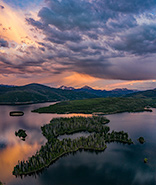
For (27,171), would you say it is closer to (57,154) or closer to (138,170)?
(57,154)

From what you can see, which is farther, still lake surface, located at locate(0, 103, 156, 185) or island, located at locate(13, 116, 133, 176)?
island, located at locate(13, 116, 133, 176)

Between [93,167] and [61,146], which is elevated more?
[61,146]

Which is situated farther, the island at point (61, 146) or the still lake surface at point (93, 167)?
the island at point (61, 146)

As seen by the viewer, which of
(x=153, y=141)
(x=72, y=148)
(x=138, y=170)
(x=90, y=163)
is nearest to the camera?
(x=138, y=170)

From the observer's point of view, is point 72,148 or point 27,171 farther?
point 72,148

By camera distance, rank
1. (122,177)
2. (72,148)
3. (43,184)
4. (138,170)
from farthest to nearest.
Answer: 1. (72,148)
2. (138,170)
3. (122,177)
4. (43,184)

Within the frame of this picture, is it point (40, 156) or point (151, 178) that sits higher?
point (40, 156)

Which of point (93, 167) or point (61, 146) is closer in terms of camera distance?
point (93, 167)

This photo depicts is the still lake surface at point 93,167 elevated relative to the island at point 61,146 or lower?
lower

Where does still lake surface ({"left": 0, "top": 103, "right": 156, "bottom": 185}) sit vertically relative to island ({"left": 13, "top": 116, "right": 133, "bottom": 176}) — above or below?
below

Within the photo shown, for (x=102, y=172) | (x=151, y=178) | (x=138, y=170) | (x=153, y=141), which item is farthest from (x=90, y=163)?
(x=153, y=141)
